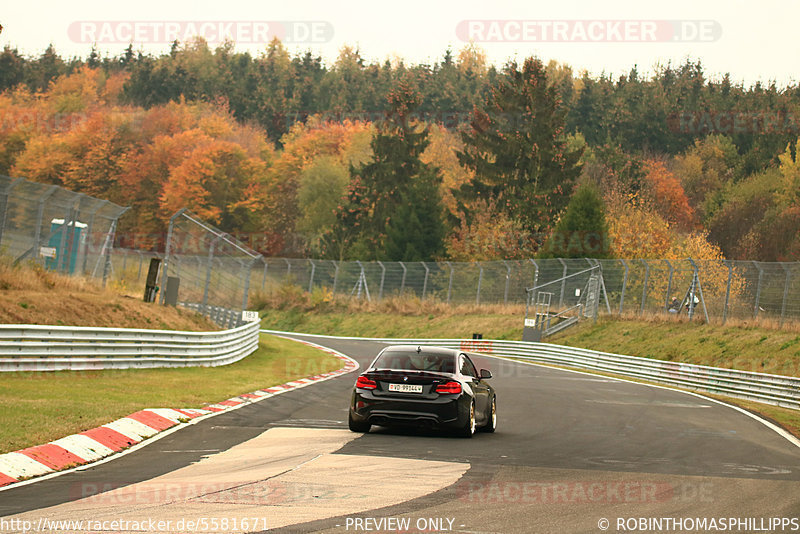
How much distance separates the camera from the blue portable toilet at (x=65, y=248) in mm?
24230

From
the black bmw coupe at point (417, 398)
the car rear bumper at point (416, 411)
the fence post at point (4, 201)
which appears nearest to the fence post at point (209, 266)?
the fence post at point (4, 201)

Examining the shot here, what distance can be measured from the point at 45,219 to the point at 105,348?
247 inches

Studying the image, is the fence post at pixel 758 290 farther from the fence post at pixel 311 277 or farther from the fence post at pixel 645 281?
the fence post at pixel 311 277

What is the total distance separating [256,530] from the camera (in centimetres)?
651

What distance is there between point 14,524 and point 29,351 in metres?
11.6

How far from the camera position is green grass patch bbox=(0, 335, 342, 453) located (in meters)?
11.4

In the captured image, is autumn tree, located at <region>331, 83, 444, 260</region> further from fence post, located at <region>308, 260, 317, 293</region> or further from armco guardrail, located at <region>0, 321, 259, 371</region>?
armco guardrail, located at <region>0, 321, 259, 371</region>

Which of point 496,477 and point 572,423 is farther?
point 572,423

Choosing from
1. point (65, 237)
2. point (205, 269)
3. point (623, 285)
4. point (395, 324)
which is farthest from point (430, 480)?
point (395, 324)

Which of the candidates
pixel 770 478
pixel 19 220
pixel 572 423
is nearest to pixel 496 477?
pixel 770 478

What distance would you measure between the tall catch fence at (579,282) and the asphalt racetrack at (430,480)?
55.8 ft

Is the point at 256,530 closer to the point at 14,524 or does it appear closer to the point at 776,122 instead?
the point at 14,524

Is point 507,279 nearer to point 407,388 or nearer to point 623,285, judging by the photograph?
point 623,285

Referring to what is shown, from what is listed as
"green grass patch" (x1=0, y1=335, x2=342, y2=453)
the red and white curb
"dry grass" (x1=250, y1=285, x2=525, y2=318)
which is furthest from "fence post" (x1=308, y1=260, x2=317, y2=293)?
the red and white curb
